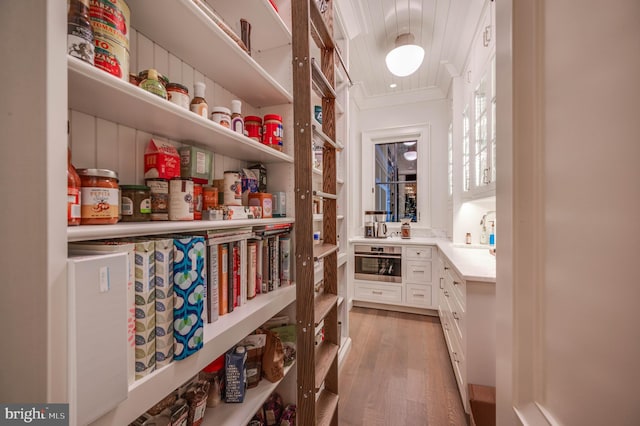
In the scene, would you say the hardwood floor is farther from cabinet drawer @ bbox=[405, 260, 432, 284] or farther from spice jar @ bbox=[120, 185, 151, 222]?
spice jar @ bbox=[120, 185, 151, 222]

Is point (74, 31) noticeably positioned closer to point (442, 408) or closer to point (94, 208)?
point (94, 208)

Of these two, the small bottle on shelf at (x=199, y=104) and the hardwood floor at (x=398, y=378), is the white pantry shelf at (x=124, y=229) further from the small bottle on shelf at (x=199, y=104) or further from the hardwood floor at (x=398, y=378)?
the hardwood floor at (x=398, y=378)

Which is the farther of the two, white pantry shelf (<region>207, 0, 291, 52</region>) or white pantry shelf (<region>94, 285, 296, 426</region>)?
white pantry shelf (<region>207, 0, 291, 52</region>)

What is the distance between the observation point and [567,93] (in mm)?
500

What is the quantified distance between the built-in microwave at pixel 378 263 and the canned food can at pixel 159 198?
290 cm

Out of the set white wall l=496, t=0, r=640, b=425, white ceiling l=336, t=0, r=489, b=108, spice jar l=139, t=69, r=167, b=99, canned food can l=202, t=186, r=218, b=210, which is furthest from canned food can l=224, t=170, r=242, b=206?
white ceiling l=336, t=0, r=489, b=108

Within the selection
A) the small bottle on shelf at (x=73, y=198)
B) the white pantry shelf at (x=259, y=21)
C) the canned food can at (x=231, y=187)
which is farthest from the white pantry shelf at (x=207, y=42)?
the small bottle on shelf at (x=73, y=198)

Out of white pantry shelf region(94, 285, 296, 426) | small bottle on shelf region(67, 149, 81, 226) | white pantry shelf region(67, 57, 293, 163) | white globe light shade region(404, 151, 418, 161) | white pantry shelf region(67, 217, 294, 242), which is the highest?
white globe light shade region(404, 151, 418, 161)

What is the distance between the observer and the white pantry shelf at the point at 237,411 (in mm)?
952

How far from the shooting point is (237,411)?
0.99 m

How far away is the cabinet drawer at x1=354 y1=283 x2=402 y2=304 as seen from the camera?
3.31 meters

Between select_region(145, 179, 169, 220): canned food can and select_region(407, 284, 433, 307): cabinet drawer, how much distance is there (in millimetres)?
3088

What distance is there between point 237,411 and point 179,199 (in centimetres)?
84

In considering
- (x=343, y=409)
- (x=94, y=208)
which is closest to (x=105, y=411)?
(x=94, y=208)
